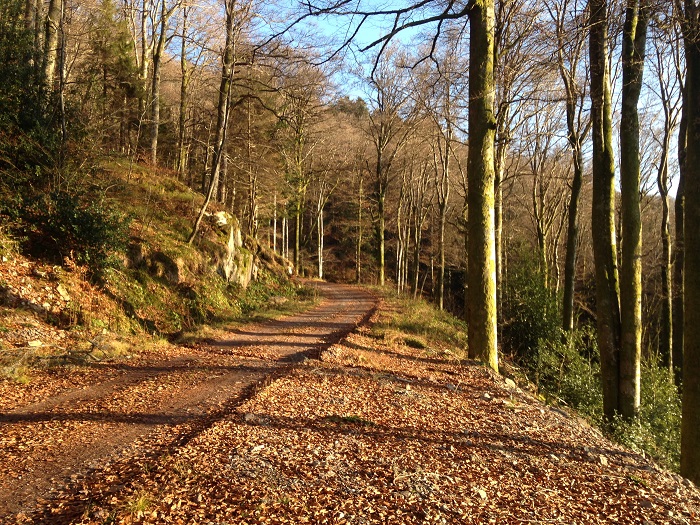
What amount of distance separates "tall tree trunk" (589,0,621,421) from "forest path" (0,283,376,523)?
6.32 m

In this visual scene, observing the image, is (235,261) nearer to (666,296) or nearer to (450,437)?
(450,437)

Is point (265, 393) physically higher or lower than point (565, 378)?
higher

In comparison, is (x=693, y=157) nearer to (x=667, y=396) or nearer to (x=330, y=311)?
(x=667, y=396)

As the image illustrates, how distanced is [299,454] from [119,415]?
2198mm

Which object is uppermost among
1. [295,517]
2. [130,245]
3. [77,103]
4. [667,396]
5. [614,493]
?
[77,103]

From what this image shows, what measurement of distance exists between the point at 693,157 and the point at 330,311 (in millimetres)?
11777

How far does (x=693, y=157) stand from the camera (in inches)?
259

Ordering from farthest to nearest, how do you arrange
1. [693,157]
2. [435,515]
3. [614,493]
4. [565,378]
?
1. [565,378]
2. [693,157]
3. [614,493]
4. [435,515]

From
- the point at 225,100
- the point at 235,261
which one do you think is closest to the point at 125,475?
the point at 235,261

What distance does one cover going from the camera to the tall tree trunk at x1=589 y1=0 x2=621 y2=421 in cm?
933

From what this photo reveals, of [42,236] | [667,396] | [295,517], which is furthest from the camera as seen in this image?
[667,396]

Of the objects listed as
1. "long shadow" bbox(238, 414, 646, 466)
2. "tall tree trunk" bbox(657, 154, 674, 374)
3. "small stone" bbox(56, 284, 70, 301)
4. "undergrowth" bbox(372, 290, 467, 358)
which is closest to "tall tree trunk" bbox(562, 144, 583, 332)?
"tall tree trunk" bbox(657, 154, 674, 374)

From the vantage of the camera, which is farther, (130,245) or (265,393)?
(130,245)

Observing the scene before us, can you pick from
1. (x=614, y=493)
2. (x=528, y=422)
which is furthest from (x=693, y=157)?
(x=614, y=493)
